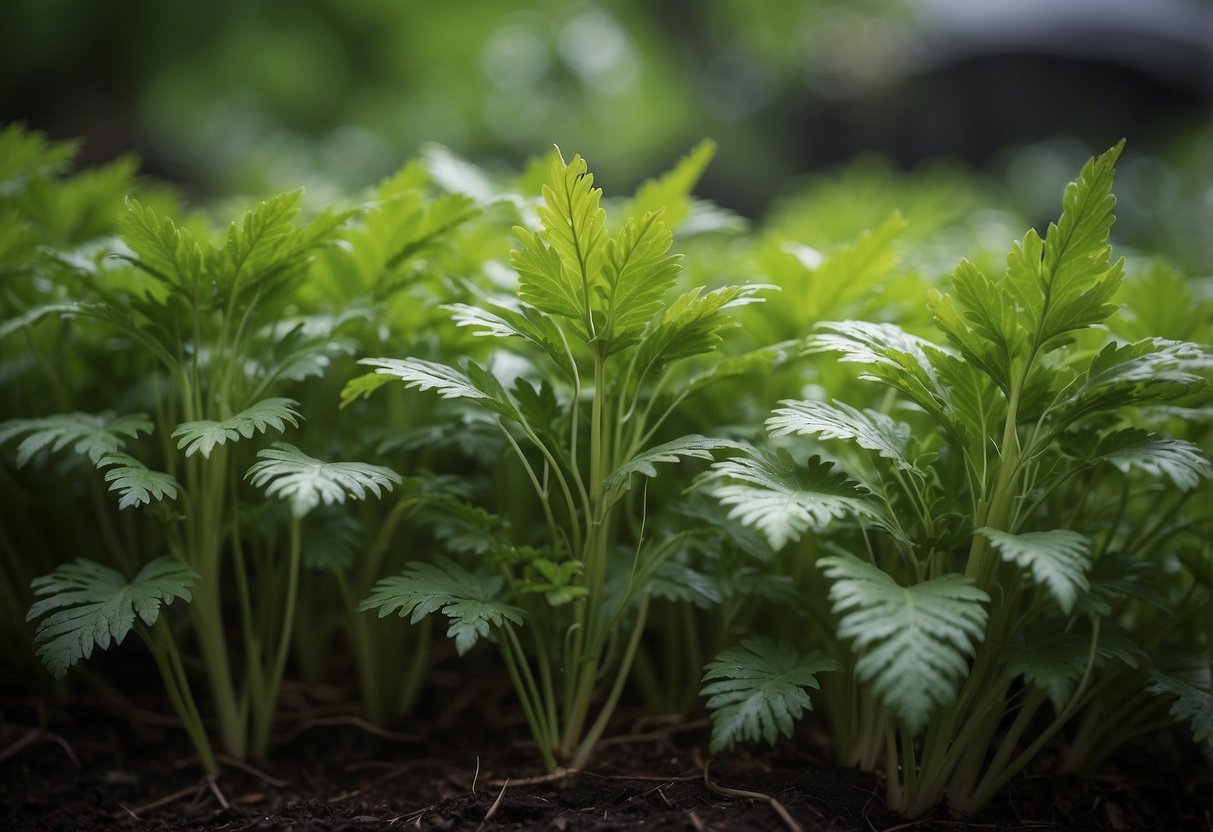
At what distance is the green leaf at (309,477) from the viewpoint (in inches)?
30.9

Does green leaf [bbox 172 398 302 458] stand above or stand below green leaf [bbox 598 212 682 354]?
below

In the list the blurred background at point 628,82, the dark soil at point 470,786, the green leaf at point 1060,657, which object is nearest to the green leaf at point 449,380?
the dark soil at point 470,786

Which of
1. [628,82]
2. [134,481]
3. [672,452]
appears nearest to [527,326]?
[672,452]

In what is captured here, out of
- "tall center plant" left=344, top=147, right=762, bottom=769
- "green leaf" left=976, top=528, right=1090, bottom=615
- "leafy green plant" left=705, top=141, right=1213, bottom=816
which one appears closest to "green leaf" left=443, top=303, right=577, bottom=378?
"tall center plant" left=344, top=147, right=762, bottom=769

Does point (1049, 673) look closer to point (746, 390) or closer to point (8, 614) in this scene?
point (746, 390)

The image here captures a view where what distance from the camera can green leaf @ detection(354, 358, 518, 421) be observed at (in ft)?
2.75

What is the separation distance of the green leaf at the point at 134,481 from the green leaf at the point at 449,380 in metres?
0.21

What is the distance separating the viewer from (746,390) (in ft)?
3.96

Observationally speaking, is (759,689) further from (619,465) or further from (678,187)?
(678,187)

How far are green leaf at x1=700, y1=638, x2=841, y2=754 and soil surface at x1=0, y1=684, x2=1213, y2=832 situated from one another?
12 centimetres

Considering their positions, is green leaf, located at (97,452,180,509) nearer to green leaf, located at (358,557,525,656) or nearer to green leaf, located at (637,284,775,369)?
green leaf, located at (358,557,525,656)

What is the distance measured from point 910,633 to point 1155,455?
339 millimetres

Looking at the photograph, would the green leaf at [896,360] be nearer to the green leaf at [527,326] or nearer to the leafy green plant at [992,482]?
the leafy green plant at [992,482]

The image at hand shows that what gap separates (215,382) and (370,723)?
0.53 meters
